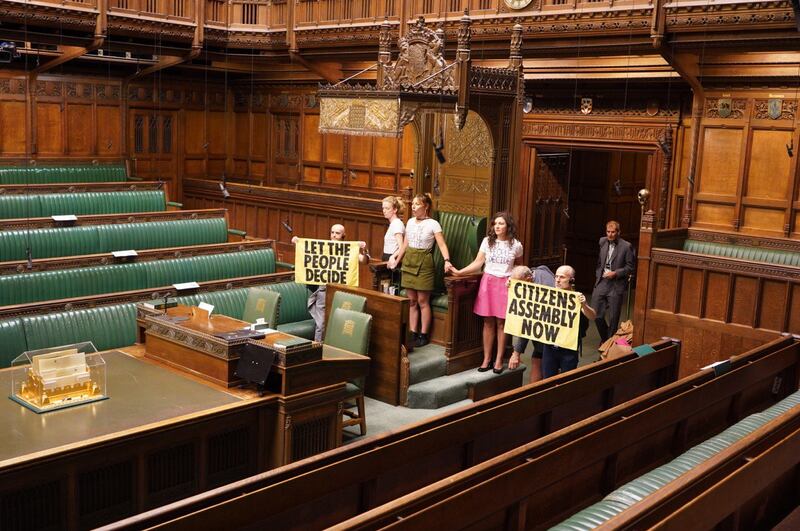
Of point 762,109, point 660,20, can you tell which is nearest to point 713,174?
point 762,109

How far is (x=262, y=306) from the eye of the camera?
749 cm

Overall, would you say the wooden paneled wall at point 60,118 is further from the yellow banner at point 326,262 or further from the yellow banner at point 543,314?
the yellow banner at point 543,314

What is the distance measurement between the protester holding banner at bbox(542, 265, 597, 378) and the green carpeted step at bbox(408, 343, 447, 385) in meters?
1.31

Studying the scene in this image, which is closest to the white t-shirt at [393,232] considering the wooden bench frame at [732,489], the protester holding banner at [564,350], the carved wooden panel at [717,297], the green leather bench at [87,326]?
the green leather bench at [87,326]

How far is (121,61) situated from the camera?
574 inches

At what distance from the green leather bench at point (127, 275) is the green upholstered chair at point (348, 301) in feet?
6.47

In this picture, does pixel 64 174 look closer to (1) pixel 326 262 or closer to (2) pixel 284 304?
(2) pixel 284 304

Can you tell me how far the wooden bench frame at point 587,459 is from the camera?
3365mm

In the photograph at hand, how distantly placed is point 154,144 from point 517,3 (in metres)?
7.95

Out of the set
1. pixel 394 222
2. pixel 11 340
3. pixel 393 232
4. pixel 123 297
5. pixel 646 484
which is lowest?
pixel 11 340

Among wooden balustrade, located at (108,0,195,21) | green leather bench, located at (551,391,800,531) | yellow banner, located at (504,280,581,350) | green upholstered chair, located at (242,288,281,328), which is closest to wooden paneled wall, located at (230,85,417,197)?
wooden balustrade, located at (108,0,195,21)

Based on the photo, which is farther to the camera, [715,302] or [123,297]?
[715,302]

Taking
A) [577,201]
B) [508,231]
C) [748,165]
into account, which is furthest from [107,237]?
[748,165]

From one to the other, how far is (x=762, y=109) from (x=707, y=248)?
191 cm
